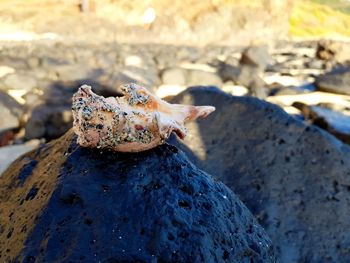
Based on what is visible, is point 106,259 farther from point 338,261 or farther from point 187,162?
point 338,261

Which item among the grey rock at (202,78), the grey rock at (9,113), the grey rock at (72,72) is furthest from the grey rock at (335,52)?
the grey rock at (9,113)

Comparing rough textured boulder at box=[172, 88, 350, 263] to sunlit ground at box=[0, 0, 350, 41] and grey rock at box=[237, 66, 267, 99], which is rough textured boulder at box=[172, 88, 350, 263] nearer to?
grey rock at box=[237, 66, 267, 99]

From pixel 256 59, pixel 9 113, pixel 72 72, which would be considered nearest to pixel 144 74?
pixel 72 72

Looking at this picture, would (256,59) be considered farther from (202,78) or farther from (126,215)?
(126,215)

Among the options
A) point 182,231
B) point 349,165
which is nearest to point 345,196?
point 349,165

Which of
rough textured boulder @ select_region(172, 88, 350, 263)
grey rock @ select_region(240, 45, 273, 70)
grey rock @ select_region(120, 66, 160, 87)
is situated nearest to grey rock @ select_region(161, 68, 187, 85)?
grey rock @ select_region(120, 66, 160, 87)

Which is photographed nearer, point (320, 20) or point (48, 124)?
point (48, 124)
